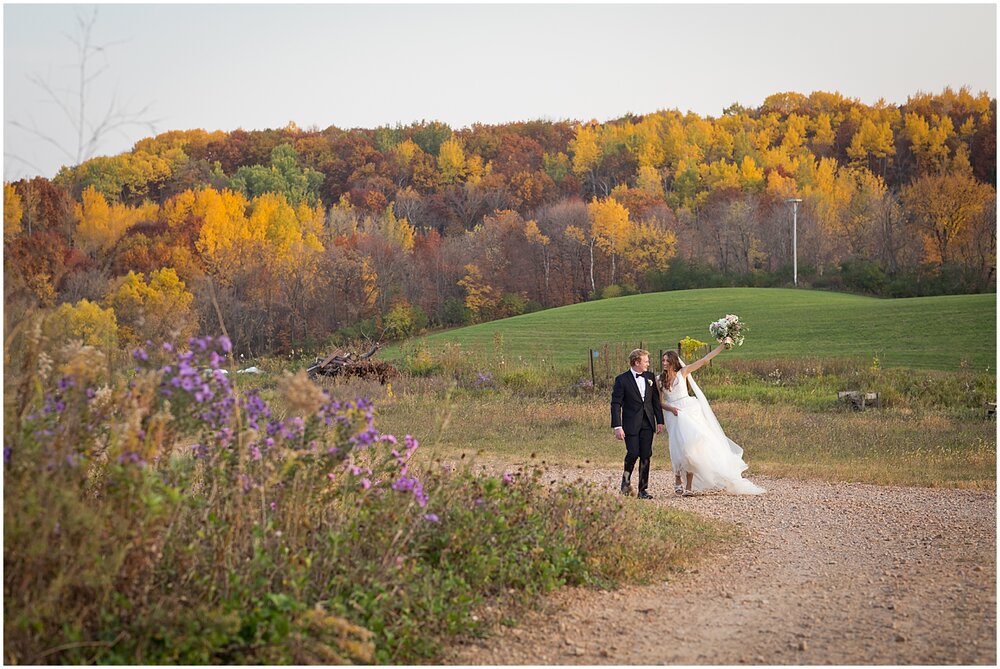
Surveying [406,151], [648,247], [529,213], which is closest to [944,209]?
[648,247]

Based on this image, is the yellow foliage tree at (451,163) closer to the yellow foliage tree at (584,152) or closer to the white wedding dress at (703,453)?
the yellow foliage tree at (584,152)

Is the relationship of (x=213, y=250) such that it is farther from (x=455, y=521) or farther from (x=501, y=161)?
(x=455, y=521)

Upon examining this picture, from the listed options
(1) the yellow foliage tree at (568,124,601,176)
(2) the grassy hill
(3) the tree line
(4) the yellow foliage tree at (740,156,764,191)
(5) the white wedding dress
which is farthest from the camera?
(1) the yellow foliage tree at (568,124,601,176)

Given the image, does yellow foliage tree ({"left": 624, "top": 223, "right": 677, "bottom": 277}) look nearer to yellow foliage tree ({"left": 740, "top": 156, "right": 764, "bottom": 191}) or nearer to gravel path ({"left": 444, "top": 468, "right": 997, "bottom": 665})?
yellow foliage tree ({"left": 740, "top": 156, "right": 764, "bottom": 191})

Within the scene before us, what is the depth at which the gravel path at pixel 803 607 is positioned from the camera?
4773 millimetres

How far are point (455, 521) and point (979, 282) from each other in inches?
1803

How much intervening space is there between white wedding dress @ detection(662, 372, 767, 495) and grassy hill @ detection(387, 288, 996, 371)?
14.7 m

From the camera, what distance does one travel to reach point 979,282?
4609 centimetres

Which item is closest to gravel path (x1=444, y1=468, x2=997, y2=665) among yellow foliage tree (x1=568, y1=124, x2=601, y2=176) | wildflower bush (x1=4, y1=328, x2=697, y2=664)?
wildflower bush (x1=4, y1=328, x2=697, y2=664)

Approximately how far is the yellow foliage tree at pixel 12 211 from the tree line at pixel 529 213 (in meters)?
22.9

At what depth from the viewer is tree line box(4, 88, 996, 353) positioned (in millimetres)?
50844

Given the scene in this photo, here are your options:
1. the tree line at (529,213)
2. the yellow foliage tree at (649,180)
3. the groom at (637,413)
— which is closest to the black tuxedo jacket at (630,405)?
the groom at (637,413)

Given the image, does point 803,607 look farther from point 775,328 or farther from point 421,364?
point 775,328

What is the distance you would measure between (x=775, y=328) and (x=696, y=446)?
1177 inches
